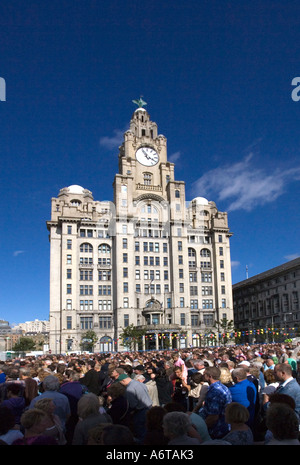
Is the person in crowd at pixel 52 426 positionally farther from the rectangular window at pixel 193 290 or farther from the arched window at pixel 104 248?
the rectangular window at pixel 193 290

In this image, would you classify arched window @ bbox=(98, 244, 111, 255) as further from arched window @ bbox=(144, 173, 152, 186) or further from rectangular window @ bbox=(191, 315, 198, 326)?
rectangular window @ bbox=(191, 315, 198, 326)

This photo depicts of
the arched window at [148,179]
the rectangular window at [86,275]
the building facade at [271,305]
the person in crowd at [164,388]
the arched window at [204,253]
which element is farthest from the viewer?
the arched window at [148,179]

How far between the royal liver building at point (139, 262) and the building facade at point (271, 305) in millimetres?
12486

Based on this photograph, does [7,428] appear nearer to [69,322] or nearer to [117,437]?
[117,437]

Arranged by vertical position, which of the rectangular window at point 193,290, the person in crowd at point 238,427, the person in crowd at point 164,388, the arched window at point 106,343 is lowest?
the arched window at point 106,343

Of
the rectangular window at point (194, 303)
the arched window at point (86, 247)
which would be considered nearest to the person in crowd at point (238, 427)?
the arched window at point (86, 247)

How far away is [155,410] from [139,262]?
75333 millimetres

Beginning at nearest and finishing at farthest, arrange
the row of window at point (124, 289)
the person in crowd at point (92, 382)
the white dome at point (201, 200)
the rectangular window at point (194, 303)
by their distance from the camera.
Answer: the person in crowd at point (92, 382) → the row of window at point (124, 289) → the rectangular window at point (194, 303) → the white dome at point (201, 200)

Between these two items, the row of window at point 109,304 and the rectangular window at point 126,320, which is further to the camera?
the row of window at point 109,304

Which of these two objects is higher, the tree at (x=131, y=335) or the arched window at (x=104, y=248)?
the arched window at (x=104, y=248)

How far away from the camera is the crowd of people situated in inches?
210

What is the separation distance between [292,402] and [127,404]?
328 cm

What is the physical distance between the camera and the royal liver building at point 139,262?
76.6 m

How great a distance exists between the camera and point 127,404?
8.23 metres
